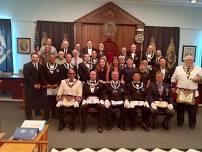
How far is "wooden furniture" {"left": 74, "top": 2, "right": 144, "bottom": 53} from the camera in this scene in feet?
25.5

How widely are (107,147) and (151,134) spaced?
3.45ft

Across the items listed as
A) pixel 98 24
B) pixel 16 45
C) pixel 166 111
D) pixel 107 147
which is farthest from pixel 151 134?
pixel 16 45

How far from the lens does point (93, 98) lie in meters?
5.13

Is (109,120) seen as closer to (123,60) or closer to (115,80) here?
(115,80)

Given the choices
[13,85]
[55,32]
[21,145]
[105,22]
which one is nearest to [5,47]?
[13,85]

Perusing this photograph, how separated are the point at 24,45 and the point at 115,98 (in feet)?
12.9

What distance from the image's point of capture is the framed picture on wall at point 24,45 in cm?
783

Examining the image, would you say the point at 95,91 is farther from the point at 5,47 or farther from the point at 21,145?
the point at 5,47

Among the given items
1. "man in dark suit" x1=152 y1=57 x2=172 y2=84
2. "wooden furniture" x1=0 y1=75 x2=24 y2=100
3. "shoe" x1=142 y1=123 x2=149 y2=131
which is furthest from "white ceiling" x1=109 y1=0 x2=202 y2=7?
"shoe" x1=142 y1=123 x2=149 y2=131

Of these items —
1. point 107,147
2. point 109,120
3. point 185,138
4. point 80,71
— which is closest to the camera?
point 107,147

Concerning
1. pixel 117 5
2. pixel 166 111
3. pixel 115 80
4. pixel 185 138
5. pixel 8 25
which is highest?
pixel 117 5

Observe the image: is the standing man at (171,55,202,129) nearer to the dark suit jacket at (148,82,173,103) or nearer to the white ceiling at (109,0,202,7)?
the dark suit jacket at (148,82,173,103)

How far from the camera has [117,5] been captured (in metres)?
7.81

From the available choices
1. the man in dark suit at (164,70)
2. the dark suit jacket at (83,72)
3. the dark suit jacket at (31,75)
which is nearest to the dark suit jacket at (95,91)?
the dark suit jacket at (83,72)
